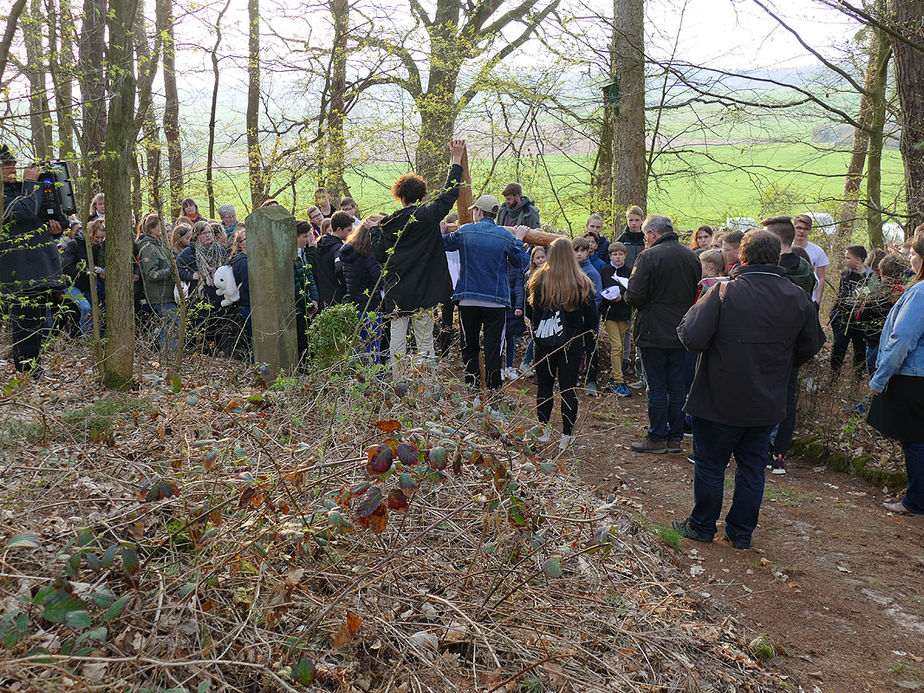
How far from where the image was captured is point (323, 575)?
9.96 feet

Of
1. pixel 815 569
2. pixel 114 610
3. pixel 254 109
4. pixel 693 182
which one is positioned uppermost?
pixel 254 109

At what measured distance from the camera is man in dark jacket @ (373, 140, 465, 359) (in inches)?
274

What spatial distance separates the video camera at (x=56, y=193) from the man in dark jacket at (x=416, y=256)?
2908 mm

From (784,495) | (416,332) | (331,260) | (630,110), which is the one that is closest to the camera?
(784,495)

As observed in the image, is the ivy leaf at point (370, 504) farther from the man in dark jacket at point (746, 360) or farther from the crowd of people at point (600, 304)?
the man in dark jacket at point (746, 360)

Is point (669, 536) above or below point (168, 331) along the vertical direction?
below

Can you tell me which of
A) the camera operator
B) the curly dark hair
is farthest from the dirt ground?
the camera operator

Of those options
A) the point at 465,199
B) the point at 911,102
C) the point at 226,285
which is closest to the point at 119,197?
the point at 226,285

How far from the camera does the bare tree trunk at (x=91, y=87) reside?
5.93m

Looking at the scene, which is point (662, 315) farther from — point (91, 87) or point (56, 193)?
point (56, 193)

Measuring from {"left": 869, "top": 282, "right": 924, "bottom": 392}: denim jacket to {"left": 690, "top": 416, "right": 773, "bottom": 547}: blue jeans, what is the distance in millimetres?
1311

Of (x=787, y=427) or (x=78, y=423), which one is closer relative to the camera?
(x=78, y=423)

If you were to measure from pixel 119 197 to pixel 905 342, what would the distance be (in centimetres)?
625

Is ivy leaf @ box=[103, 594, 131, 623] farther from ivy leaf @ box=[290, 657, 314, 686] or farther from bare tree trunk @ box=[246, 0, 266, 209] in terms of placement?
bare tree trunk @ box=[246, 0, 266, 209]
